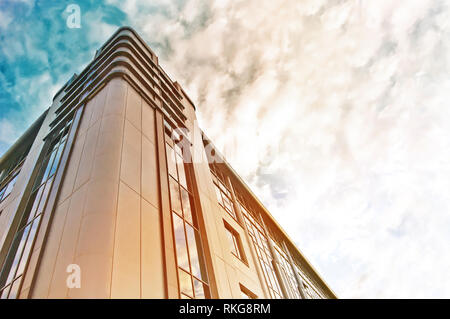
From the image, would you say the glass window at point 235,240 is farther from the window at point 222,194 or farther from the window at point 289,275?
the window at point 289,275

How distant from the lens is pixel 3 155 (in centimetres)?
2292

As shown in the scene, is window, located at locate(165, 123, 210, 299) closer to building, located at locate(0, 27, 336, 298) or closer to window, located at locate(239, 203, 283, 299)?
building, located at locate(0, 27, 336, 298)

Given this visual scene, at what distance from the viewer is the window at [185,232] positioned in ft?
29.4

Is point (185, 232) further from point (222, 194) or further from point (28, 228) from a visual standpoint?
point (222, 194)

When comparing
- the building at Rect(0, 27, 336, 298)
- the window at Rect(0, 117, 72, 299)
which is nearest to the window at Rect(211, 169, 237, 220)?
the building at Rect(0, 27, 336, 298)

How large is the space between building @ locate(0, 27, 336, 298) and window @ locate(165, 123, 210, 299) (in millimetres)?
52

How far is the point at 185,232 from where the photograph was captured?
1039cm

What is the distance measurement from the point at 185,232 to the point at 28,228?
228 inches

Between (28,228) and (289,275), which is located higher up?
(289,275)

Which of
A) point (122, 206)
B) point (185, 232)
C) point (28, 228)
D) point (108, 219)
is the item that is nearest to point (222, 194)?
point (185, 232)

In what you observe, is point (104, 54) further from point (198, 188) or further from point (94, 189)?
point (94, 189)
